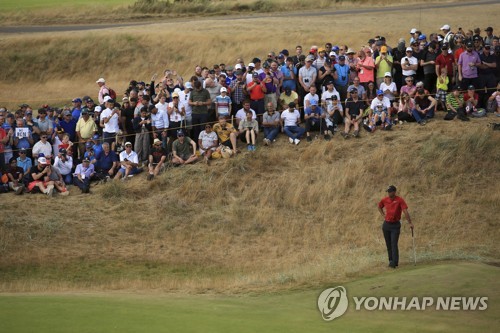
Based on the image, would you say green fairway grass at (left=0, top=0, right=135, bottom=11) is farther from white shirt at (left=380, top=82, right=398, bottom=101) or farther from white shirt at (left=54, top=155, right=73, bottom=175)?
white shirt at (left=54, top=155, right=73, bottom=175)

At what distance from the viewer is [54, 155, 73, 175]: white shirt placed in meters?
28.5

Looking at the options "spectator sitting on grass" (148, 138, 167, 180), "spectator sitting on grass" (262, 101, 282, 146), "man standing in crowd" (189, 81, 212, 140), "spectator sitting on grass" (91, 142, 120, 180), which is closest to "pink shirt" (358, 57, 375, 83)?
"spectator sitting on grass" (262, 101, 282, 146)

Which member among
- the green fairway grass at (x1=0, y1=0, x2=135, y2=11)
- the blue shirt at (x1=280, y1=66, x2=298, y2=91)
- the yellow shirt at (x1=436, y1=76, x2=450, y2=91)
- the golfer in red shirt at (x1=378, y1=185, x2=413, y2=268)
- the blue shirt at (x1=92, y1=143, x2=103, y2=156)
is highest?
the green fairway grass at (x1=0, y1=0, x2=135, y2=11)

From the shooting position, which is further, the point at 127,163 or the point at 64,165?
the point at 127,163

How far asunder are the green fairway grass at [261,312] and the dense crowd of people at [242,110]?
28.1ft

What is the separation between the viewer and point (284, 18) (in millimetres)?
57656

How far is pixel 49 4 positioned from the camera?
3036 inches

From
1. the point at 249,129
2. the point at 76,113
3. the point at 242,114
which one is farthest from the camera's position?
the point at 249,129

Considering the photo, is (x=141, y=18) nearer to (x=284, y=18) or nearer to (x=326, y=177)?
(x=284, y=18)

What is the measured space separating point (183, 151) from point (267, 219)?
3.81m

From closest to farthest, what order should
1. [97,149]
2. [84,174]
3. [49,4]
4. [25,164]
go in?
1. [25,164]
2. [84,174]
3. [97,149]
4. [49,4]

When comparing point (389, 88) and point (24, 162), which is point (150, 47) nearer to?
point (389, 88)

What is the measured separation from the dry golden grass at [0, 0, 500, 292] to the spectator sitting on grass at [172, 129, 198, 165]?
1.03 feet

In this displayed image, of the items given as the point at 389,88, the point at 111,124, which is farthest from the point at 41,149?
the point at 389,88
